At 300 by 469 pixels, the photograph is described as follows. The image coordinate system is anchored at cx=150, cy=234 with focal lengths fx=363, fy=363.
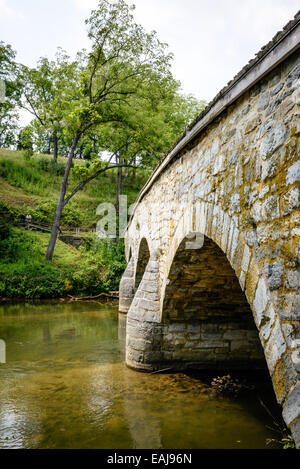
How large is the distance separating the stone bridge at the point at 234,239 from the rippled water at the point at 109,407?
2.44ft

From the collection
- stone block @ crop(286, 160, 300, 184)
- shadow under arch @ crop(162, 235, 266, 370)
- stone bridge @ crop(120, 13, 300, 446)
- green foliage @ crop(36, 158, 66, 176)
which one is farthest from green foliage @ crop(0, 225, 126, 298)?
stone block @ crop(286, 160, 300, 184)

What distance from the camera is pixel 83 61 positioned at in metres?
18.3

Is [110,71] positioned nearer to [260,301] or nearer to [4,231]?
[4,231]

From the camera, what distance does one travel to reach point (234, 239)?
322cm

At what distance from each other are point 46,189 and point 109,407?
23106 millimetres

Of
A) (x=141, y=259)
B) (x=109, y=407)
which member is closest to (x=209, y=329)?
(x=109, y=407)

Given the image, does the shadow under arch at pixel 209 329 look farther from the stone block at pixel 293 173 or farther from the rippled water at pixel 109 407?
the stone block at pixel 293 173

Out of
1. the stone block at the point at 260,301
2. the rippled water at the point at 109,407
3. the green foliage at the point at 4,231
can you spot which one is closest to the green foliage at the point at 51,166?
the green foliage at the point at 4,231

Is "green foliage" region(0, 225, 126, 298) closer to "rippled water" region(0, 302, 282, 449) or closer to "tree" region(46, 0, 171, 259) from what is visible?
"tree" region(46, 0, 171, 259)

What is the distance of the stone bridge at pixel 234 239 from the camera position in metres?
2.40

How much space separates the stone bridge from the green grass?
1657 cm

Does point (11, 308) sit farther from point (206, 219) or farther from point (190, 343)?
point (206, 219)

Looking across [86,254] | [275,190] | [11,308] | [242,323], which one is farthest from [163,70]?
[275,190]
